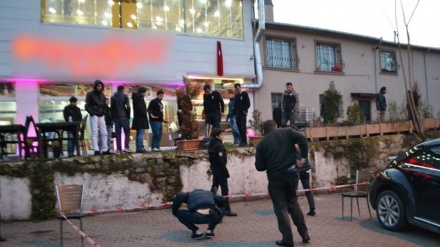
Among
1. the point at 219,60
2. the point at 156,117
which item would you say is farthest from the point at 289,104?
the point at 219,60

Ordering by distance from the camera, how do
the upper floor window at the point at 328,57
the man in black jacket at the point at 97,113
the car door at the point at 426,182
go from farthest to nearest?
1. the upper floor window at the point at 328,57
2. the man in black jacket at the point at 97,113
3. the car door at the point at 426,182

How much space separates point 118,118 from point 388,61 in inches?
691

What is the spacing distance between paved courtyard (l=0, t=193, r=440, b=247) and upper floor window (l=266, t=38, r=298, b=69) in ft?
34.0

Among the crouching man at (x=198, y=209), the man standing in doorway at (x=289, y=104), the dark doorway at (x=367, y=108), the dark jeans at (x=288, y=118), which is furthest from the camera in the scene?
the dark doorway at (x=367, y=108)

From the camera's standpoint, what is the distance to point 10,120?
44.9 ft

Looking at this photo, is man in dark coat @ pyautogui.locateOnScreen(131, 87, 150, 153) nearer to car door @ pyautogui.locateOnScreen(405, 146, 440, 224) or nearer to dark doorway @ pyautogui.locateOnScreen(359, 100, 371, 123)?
car door @ pyautogui.locateOnScreen(405, 146, 440, 224)

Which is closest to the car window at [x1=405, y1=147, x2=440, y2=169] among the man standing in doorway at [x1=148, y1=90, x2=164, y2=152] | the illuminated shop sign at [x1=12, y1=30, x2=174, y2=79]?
the man standing in doorway at [x1=148, y1=90, x2=164, y2=152]

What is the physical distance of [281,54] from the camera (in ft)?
63.1

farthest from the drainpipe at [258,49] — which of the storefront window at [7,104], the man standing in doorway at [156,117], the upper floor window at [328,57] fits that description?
the storefront window at [7,104]

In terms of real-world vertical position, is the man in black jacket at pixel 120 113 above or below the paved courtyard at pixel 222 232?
above

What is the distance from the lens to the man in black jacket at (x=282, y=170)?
638 centimetres

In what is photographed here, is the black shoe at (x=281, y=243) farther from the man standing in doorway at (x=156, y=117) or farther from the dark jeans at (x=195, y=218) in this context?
the man standing in doorway at (x=156, y=117)

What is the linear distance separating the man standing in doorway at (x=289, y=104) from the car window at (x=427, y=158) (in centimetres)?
538

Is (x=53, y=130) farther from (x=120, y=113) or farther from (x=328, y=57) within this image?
(x=328, y=57)
